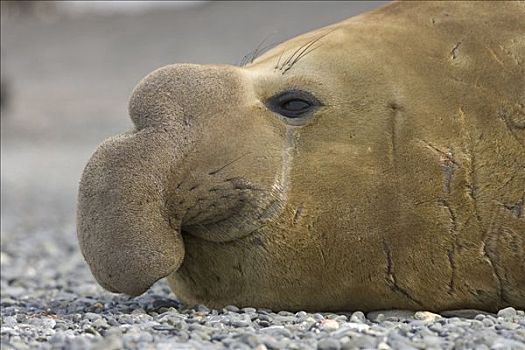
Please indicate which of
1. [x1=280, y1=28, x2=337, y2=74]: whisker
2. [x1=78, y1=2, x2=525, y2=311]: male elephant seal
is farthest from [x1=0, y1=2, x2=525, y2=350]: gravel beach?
[x1=280, y1=28, x2=337, y2=74]: whisker

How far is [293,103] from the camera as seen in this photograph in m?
4.04

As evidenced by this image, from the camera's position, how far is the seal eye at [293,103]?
401 cm

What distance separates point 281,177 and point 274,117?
0.28 metres

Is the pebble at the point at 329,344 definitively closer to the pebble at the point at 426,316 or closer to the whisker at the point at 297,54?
the pebble at the point at 426,316

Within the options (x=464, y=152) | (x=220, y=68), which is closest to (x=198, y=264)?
(x=220, y=68)

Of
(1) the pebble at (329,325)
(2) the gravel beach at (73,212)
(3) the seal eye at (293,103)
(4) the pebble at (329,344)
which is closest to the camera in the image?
(4) the pebble at (329,344)

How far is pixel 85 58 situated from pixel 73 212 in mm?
23475

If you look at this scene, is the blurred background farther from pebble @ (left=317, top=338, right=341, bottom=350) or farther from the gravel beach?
pebble @ (left=317, top=338, right=341, bottom=350)

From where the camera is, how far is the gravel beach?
332 centimetres

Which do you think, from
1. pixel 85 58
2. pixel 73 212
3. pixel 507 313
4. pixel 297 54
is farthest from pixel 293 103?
pixel 85 58

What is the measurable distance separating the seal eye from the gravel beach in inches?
31.8

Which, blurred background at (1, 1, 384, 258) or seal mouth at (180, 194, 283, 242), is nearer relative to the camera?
seal mouth at (180, 194, 283, 242)

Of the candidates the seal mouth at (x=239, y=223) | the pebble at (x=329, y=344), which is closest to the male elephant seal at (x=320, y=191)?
the seal mouth at (x=239, y=223)

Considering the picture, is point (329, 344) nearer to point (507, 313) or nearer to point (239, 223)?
point (239, 223)
